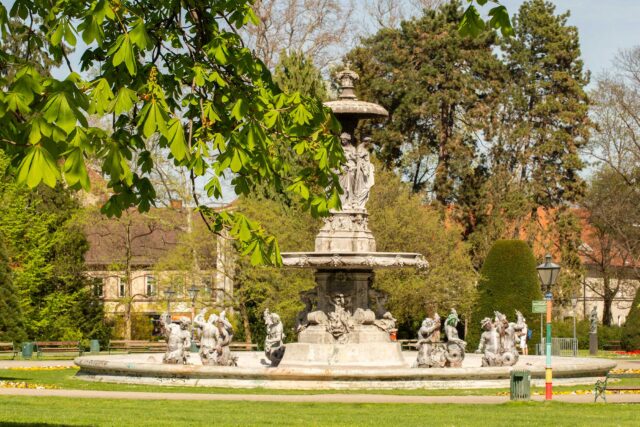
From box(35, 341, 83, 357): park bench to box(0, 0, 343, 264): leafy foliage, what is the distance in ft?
112

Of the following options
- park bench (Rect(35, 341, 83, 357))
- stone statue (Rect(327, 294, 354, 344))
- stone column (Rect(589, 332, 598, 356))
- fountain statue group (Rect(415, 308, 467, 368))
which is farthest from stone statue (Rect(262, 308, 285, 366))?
stone column (Rect(589, 332, 598, 356))

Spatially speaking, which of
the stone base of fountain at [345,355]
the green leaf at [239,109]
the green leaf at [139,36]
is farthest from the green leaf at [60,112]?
the stone base of fountain at [345,355]

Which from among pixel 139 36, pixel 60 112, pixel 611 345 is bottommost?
pixel 611 345

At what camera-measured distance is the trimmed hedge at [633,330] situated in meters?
51.8

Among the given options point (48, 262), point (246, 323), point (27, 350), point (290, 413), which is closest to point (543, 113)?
point (246, 323)

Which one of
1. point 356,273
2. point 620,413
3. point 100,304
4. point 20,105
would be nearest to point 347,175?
point 356,273

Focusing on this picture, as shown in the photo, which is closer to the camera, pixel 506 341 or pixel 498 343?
pixel 498 343

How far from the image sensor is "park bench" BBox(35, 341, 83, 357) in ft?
145

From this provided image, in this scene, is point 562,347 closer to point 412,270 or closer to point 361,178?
point 412,270

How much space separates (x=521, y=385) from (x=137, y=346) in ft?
97.7

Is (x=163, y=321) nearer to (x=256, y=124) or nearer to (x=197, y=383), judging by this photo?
(x=197, y=383)

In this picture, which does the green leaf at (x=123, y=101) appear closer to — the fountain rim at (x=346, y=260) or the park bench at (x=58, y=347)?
the fountain rim at (x=346, y=260)

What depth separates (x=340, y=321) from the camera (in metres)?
26.3

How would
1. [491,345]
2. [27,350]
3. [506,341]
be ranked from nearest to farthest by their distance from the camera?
[491,345] → [506,341] → [27,350]
